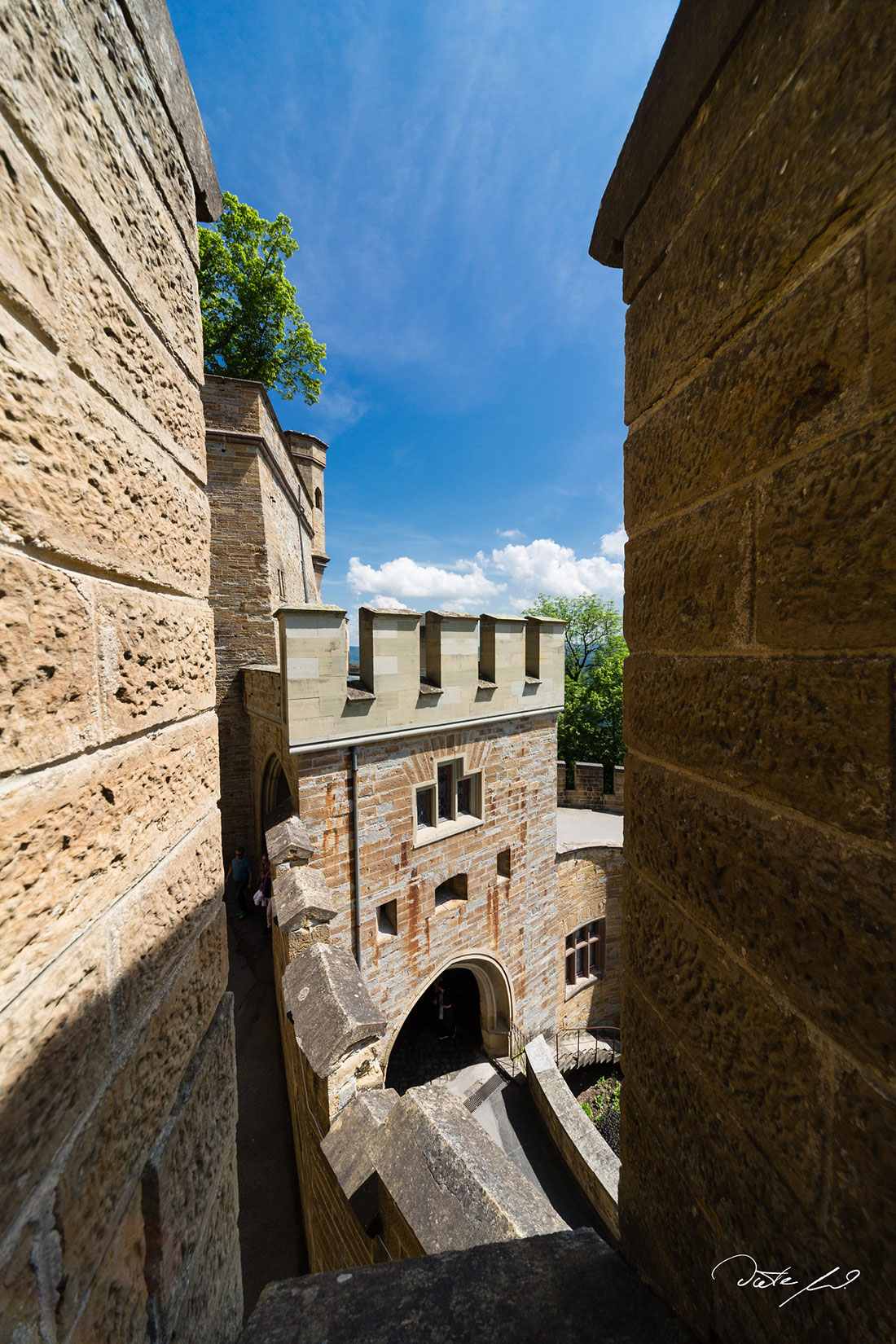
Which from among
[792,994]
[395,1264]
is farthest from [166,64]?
[395,1264]

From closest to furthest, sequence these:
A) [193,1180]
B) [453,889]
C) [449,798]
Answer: [193,1180] → [449,798] → [453,889]

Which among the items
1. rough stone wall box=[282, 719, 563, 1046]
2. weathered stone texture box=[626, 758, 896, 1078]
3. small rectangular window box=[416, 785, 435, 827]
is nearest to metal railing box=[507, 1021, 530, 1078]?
rough stone wall box=[282, 719, 563, 1046]

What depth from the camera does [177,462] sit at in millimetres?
1209

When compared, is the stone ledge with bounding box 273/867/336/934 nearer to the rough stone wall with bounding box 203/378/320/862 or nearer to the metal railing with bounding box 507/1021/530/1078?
the rough stone wall with bounding box 203/378/320/862

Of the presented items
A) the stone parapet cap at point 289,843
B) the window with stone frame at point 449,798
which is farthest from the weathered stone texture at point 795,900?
the window with stone frame at point 449,798

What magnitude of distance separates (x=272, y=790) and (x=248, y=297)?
10630mm

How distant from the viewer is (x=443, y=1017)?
7867 mm

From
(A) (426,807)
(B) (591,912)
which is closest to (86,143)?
(A) (426,807)

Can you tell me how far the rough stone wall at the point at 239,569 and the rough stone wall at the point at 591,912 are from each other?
5.59 m

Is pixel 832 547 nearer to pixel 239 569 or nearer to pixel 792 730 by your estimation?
pixel 792 730

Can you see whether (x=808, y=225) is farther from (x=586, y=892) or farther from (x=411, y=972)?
(x=586, y=892)

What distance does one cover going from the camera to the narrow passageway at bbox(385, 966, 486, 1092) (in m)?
7.10

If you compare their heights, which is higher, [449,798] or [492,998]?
[449,798]

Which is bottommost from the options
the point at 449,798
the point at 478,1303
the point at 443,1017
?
the point at 443,1017
